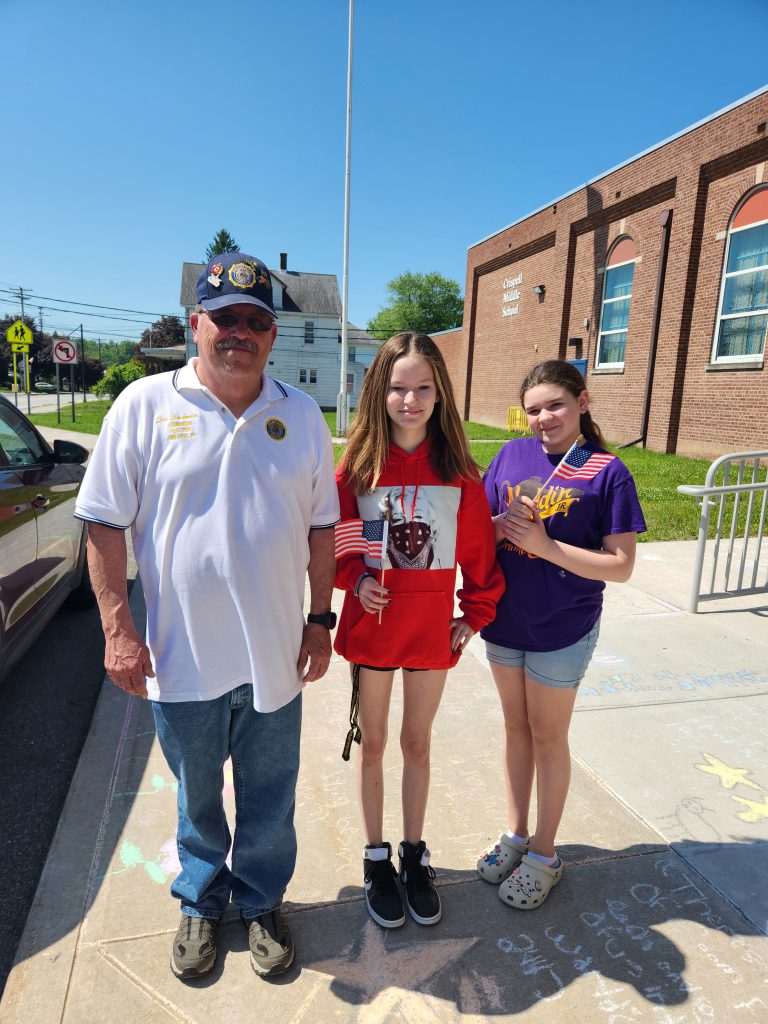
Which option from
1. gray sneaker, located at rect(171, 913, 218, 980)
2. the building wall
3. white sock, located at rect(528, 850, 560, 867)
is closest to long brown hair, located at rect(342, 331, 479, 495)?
white sock, located at rect(528, 850, 560, 867)

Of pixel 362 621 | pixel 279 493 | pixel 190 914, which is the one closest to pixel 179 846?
pixel 190 914

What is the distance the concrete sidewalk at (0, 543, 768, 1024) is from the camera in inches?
75.2

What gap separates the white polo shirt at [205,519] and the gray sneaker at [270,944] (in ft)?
2.39

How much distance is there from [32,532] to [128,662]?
241 centimetres

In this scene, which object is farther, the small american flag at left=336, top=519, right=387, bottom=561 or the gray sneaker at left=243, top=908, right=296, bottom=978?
the small american flag at left=336, top=519, right=387, bottom=561

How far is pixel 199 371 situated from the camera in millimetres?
1920

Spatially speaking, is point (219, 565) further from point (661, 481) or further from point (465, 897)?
point (661, 481)

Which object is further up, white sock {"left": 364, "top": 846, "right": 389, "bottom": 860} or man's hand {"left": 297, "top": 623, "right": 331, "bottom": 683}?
man's hand {"left": 297, "top": 623, "right": 331, "bottom": 683}

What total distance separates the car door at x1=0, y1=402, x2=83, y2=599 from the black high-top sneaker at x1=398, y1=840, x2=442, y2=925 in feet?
9.18

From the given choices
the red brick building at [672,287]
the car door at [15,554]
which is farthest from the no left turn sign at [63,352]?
the car door at [15,554]

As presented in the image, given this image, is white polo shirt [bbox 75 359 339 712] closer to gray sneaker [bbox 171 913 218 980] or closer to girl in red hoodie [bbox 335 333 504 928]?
girl in red hoodie [bbox 335 333 504 928]

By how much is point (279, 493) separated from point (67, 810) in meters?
1.86

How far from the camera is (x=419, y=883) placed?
2.25 m

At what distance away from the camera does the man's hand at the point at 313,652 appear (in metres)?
2.09
